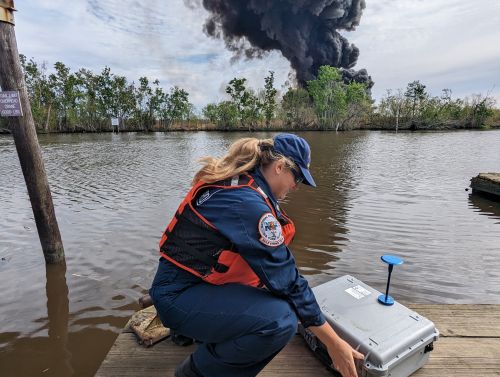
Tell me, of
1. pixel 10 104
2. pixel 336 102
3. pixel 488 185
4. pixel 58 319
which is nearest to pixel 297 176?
pixel 58 319

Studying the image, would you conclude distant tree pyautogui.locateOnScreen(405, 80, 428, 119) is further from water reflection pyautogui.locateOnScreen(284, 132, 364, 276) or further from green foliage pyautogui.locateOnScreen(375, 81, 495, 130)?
water reflection pyautogui.locateOnScreen(284, 132, 364, 276)

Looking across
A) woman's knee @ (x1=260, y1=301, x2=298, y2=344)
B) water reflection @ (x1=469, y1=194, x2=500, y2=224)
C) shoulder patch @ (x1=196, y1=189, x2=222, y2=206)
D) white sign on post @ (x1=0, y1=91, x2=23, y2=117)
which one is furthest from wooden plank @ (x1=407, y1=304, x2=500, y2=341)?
water reflection @ (x1=469, y1=194, x2=500, y2=224)

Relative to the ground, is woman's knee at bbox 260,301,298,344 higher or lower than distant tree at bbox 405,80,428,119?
lower

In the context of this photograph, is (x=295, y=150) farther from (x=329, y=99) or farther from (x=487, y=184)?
(x=329, y=99)

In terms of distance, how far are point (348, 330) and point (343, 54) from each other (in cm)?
8143

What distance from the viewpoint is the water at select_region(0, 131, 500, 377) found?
9.98ft

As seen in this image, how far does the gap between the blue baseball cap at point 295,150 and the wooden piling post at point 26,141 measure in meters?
3.29

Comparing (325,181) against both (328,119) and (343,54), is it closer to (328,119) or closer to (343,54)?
(328,119)

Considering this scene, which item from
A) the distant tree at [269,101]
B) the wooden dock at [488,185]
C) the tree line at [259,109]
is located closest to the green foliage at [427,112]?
the tree line at [259,109]

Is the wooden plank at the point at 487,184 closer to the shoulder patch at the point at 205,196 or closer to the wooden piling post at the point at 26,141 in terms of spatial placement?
the shoulder patch at the point at 205,196

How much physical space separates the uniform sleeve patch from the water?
67 centimetres

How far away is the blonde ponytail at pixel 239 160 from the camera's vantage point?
1.56 m

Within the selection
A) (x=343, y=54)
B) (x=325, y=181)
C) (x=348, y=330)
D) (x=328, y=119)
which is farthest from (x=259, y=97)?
(x=348, y=330)

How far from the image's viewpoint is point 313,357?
6.56 feet
